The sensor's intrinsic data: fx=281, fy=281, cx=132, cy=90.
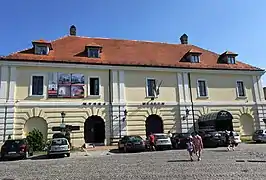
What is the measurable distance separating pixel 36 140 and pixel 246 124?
23.3 meters

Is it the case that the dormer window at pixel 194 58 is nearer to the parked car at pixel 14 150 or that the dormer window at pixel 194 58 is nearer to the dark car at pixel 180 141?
the dark car at pixel 180 141

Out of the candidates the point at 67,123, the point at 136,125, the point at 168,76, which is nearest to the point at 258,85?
the point at 168,76

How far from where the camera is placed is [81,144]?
27469 millimetres

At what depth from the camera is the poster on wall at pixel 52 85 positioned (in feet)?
90.3

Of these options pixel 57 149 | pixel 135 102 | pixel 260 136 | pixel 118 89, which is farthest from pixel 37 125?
pixel 260 136

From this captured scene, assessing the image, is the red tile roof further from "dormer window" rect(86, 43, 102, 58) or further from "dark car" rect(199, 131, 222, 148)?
"dark car" rect(199, 131, 222, 148)

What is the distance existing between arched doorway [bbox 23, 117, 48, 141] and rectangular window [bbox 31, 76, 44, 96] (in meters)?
2.50

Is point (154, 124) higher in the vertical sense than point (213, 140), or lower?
higher

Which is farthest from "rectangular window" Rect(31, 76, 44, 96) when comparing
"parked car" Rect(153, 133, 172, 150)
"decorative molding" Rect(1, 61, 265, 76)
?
"parked car" Rect(153, 133, 172, 150)

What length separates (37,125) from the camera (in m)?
27.0

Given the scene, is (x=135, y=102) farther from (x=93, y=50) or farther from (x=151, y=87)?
(x=93, y=50)

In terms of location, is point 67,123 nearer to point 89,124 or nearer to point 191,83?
point 89,124

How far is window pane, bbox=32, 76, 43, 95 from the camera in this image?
27.3 meters

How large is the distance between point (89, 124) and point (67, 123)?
2277mm
